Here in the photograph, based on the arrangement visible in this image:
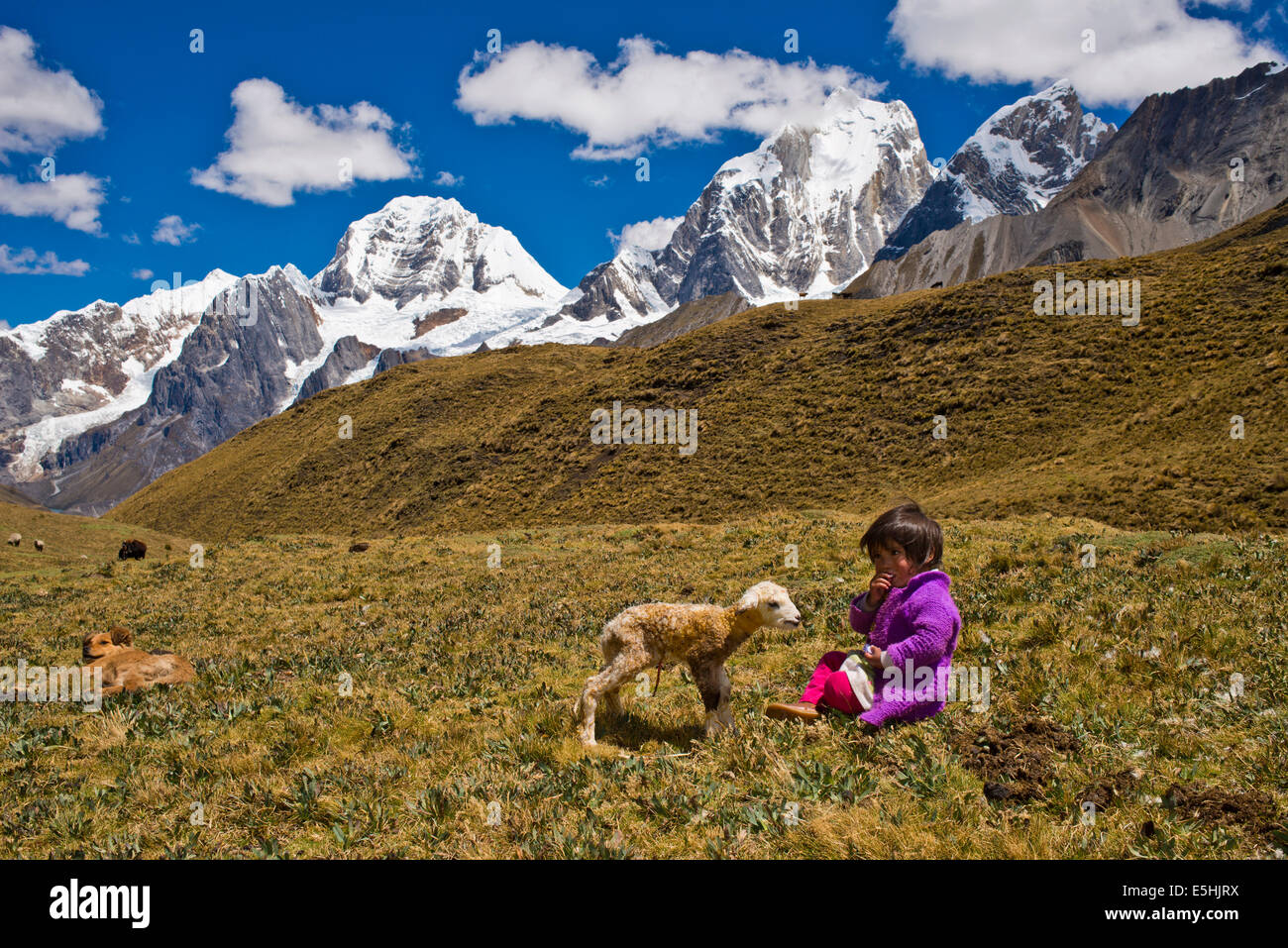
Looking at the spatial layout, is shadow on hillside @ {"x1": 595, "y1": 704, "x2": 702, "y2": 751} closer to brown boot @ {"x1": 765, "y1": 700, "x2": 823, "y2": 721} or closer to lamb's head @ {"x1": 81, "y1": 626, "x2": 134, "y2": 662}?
brown boot @ {"x1": 765, "y1": 700, "x2": 823, "y2": 721}

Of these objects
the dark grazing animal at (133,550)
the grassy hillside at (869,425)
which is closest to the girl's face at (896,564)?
the grassy hillside at (869,425)

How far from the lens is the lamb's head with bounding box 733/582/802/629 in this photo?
606 centimetres

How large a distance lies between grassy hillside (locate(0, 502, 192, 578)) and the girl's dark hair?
32730 mm

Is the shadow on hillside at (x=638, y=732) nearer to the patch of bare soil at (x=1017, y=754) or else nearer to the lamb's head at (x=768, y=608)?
the lamb's head at (x=768, y=608)

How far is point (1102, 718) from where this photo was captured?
18.5 ft

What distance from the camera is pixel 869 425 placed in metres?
48.0

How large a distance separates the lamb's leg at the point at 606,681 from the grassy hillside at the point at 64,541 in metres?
30.6

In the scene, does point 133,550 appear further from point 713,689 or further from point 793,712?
point 793,712

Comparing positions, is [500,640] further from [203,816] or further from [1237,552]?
[1237,552]

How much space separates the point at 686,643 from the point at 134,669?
8.62 meters

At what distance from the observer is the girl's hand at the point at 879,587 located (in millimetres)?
6059

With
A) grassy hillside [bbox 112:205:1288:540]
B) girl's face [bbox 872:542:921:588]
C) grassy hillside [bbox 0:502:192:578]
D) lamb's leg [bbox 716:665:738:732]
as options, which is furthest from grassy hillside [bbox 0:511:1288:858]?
grassy hillside [bbox 0:502:192:578]

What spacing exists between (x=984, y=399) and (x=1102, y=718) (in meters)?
42.6
